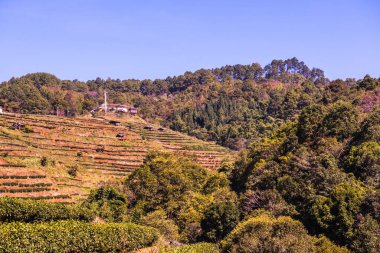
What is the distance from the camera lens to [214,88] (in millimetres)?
187500

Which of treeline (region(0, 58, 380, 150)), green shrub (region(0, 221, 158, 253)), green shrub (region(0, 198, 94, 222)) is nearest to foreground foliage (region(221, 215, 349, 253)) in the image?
green shrub (region(0, 221, 158, 253))

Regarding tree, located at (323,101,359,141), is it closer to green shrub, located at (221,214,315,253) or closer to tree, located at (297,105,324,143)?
tree, located at (297,105,324,143)

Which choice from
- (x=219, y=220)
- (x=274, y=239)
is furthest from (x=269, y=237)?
(x=219, y=220)

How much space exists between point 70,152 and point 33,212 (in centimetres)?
4928

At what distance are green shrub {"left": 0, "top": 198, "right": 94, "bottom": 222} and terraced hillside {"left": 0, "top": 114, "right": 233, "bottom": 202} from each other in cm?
1908

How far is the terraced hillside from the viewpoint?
182 feet

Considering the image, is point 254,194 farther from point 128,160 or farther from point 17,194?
point 128,160

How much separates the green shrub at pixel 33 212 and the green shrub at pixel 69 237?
2.63 meters

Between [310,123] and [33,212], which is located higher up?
[310,123]

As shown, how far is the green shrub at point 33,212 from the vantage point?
2963cm

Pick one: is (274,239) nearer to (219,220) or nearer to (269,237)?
(269,237)

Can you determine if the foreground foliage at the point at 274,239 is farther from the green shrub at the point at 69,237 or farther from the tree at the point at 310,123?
the tree at the point at 310,123

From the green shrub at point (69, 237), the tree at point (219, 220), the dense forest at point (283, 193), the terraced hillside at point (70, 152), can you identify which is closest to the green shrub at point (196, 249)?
the dense forest at point (283, 193)

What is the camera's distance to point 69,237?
26.9 meters
